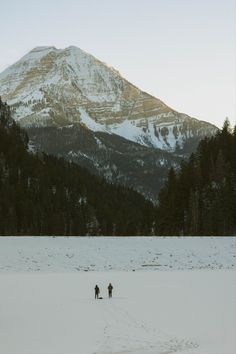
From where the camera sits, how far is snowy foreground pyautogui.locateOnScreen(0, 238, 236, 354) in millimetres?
18517

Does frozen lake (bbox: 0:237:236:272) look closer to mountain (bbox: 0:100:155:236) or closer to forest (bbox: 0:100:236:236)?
forest (bbox: 0:100:236:236)

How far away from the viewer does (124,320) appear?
22.5m

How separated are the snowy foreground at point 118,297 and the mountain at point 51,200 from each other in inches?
1950

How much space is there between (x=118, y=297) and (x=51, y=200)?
105812 millimetres

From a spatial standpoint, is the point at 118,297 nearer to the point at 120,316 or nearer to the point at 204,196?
the point at 120,316

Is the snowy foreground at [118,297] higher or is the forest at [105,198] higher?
the forest at [105,198]

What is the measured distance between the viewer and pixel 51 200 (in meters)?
134

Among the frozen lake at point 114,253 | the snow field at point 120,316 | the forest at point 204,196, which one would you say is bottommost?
the snow field at point 120,316

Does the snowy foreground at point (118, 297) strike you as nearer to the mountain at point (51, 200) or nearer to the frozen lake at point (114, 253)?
the frozen lake at point (114, 253)

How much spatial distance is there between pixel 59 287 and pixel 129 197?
150725 mm

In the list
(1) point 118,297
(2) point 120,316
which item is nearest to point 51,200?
(1) point 118,297

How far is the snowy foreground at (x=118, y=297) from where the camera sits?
1852 centimetres

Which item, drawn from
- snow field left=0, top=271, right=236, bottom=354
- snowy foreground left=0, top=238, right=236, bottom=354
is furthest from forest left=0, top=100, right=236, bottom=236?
snow field left=0, top=271, right=236, bottom=354

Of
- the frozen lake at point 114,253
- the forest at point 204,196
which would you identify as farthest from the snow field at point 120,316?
the forest at point 204,196
